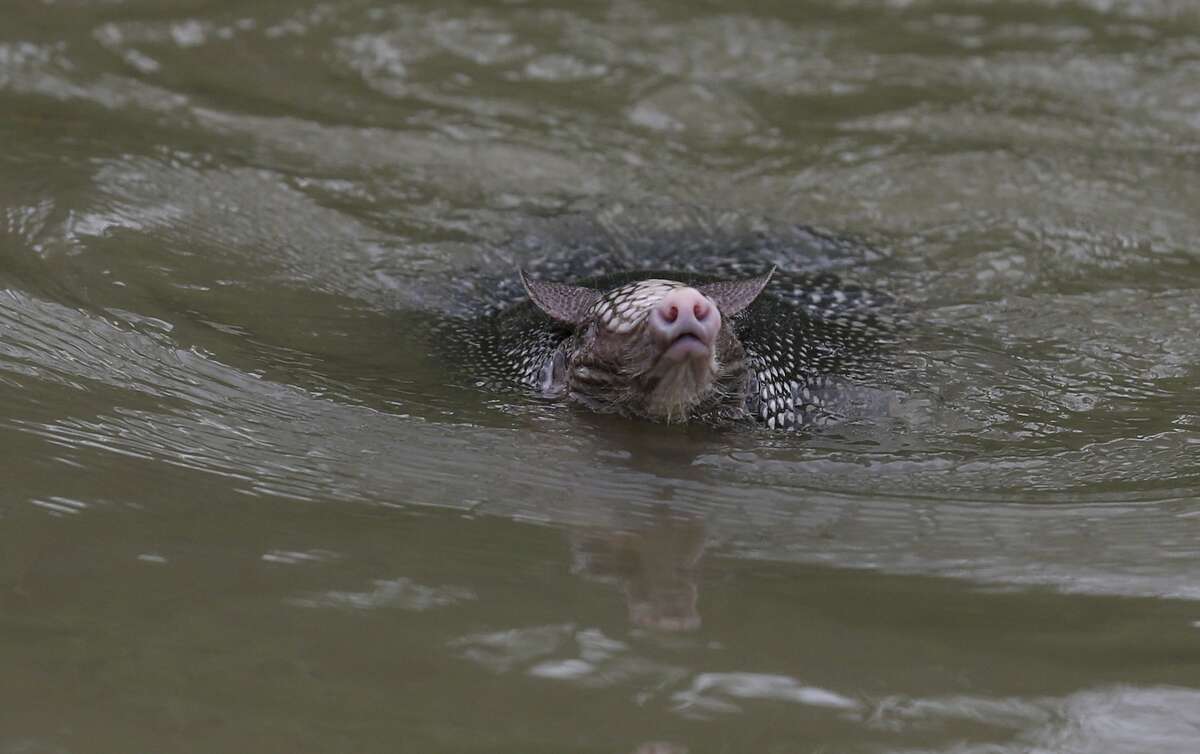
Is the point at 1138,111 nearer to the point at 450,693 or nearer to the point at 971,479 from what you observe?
the point at 971,479

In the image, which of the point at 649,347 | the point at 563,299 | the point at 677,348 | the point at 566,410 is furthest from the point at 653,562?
the point at 563,299

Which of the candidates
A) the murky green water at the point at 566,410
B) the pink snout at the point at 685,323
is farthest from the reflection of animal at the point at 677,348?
the murky green water at the point at 566,410

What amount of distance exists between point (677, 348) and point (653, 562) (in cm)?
104

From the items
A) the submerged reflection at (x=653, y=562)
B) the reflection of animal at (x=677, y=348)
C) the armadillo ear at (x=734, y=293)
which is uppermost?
the armadillo ear at (x=734, y=293)

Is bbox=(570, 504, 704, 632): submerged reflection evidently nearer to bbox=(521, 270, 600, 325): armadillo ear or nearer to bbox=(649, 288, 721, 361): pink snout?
bbox=(649, 288, 721, 361): pink snout

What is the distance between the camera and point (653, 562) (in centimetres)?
368

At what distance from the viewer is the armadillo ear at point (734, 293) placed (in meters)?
4.98

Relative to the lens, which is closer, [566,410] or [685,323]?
[685,323]

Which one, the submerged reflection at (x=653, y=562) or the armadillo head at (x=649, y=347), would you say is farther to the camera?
the armadillo head at (x=649, y=347)

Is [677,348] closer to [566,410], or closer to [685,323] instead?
[685,323]

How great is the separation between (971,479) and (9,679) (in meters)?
2.70

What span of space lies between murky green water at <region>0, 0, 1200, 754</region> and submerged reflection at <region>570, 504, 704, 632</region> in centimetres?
2

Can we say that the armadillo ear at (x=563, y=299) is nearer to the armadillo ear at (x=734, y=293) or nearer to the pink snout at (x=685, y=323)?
the armadillo ear at (x=734, y=293)

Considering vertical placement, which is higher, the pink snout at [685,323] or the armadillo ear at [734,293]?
the armadillo ear at [734,293]
